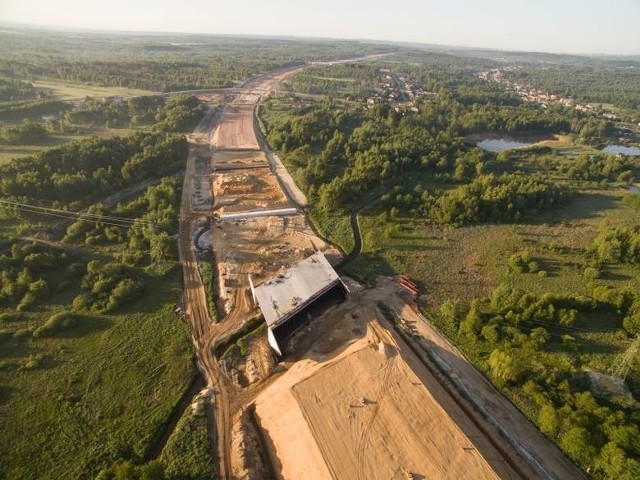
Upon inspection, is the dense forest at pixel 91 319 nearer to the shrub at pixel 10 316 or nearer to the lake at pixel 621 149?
the shrub at pixel 10 316

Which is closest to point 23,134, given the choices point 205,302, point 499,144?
point 205,302

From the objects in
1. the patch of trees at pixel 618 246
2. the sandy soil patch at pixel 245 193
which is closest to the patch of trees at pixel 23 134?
the sandy soil patch at pixel 245 193

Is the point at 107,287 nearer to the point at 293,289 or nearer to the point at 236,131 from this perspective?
the point at 293,289

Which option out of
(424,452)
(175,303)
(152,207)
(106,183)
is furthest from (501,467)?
(106,183)

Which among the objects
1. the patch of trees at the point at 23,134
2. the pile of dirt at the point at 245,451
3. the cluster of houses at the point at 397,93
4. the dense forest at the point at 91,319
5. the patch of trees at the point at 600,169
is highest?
the cluster of houses at the point at 397,93

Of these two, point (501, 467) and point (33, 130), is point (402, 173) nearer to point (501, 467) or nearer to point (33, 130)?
point (501, 467)

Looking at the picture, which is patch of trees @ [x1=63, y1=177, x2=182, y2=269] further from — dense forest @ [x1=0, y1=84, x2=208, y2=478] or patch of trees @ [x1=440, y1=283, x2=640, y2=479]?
patch of trees @ [x1=440, y1=283, x2=640, y2=479]

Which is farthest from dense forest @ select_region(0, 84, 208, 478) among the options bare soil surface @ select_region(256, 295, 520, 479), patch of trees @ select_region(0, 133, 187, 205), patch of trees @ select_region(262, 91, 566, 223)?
patch of trees @ select_region(262, 91, 566, 223)
